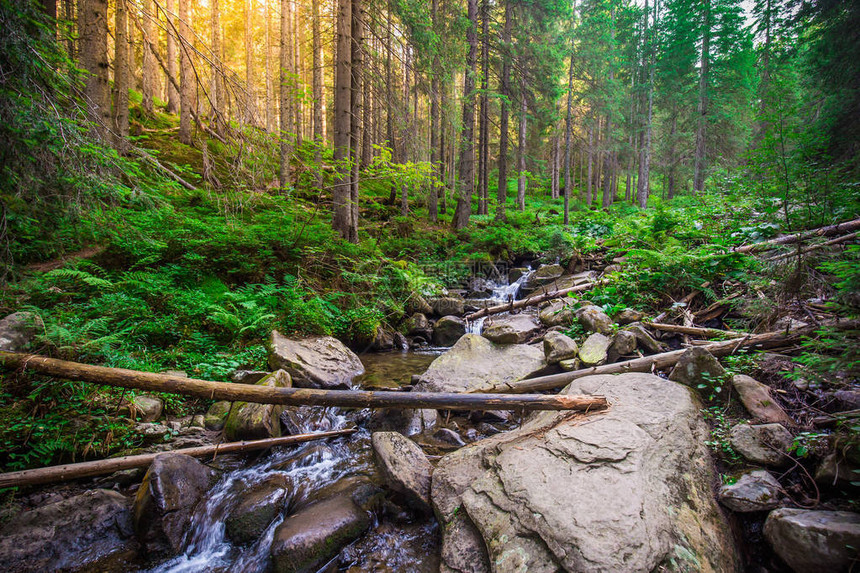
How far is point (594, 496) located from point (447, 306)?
7.98m

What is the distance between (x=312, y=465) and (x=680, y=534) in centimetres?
366

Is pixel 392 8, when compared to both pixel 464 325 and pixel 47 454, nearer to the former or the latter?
pixel 464 325

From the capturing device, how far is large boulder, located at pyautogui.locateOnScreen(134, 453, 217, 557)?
10.2 feet

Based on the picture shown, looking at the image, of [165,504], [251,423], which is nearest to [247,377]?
[251,423]

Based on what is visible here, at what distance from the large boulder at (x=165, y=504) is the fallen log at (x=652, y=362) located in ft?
11.6

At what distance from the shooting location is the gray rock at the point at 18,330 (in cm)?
400

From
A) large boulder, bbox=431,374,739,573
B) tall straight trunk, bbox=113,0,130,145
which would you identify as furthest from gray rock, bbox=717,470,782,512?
tall straight trunk, bbox=113,0,130,145

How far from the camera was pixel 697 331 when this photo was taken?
4.93m

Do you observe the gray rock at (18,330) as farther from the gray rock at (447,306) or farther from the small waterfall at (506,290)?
the small waterfall at (506,290)

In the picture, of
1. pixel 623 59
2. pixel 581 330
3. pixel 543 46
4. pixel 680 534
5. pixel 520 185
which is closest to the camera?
pixel 680 534

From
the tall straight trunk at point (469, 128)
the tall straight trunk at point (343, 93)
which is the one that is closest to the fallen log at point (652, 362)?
the tall straight trunk at point (343, 93)

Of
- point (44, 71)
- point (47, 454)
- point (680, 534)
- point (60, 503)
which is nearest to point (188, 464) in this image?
Answer: point (60, 503)

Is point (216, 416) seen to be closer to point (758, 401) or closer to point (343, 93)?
point (758, 401)

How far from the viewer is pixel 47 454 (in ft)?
11.1
